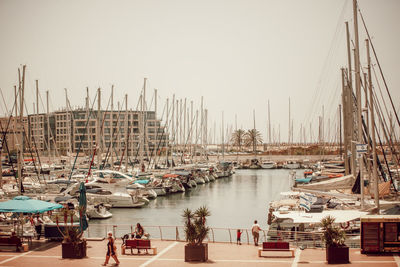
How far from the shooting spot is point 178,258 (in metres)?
22.7

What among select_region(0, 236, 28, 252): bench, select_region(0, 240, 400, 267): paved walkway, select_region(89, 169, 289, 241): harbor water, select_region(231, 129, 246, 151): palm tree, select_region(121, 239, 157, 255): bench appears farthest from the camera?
select_region(231, 129, 246, 151): palm tree

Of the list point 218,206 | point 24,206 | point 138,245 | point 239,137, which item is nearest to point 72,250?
point 138,245

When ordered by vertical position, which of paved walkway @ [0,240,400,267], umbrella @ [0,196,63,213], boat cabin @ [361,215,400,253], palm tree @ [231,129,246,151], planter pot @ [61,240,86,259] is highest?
palm tree @ [231,129,246,151]

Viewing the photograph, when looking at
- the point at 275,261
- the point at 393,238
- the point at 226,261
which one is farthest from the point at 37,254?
the point at 393,238

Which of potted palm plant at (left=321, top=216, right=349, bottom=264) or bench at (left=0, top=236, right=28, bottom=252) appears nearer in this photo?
potted palm plant at (left=321, top=216, right=349, bottom=264)

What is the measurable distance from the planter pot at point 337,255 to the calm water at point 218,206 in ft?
85.9

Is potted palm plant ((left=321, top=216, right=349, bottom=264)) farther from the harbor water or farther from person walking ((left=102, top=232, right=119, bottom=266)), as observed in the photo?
the harbor water

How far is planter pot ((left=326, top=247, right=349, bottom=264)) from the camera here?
21.1 m

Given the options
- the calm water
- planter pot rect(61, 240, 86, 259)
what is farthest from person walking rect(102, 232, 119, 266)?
the calm water

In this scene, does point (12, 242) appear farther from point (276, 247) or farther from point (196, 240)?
point (276, 247)

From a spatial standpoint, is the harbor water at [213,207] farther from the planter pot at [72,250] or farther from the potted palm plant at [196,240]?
A: the potted palm plant at [196,240]

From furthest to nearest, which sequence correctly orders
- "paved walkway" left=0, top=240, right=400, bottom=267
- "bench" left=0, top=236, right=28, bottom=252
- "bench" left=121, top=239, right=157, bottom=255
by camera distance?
1. "bench" left=0, top=236, right=28, bottom=252
2. "bench" left=121, top=239, right=157, bottom=255
3. "paved walkway" left=0, top=240, right=400, bottom=267

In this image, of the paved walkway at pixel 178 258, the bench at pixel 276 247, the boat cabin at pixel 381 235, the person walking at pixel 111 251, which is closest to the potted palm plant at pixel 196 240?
the paved walkway at pixel 178 258

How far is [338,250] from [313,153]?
468ft
